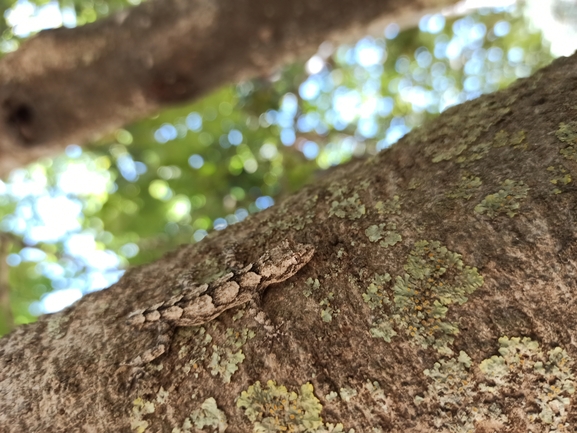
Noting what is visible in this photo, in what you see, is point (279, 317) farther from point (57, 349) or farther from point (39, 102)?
point (39, 102)

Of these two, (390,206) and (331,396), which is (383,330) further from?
(390,206)

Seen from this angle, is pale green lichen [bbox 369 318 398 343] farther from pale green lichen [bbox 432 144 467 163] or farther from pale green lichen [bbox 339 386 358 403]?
pale green lichen [bbox 432 144 467 163]

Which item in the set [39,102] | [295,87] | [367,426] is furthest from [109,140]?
[367,426]

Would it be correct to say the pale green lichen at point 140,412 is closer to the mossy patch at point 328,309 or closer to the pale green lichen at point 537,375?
the mossy patch at point 328,309

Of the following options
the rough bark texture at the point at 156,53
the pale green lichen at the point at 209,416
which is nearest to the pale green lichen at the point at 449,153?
the pale green lichen at the point at 209,416

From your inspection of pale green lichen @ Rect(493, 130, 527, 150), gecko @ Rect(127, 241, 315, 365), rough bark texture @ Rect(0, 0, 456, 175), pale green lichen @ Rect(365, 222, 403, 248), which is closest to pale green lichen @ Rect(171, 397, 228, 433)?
gecko @ Rect(127, 241, 315, 365)

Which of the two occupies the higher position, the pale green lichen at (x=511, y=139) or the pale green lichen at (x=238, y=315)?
the pale green lichen at (x=511, y=139)
